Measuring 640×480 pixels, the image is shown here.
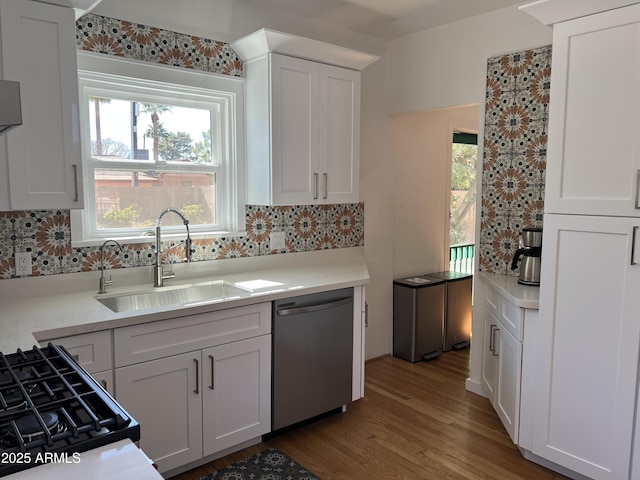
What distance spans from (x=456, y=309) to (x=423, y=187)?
114cm

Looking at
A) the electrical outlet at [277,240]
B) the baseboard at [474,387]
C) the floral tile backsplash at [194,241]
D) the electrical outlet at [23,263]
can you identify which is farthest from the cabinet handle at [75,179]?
the baseboard at [474,387]

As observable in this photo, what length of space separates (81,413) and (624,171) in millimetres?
2289

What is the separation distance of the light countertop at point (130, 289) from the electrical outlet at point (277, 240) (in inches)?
2.8

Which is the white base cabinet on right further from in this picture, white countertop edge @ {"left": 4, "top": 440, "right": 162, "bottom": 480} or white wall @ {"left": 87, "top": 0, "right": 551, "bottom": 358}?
white countertop edge @ {"left": 4, "top": 440, "right": 162, "bottom": 480}

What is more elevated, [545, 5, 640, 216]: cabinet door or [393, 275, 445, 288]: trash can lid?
[545, 5, 640, 216]: cabinet door

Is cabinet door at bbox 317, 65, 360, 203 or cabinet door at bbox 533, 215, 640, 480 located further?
cabinet door at bbox 317, 65, 360, 203

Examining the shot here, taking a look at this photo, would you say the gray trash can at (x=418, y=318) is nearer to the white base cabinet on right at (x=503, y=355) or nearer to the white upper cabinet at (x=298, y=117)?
the white base cabinet on right at (x=503, y=355)

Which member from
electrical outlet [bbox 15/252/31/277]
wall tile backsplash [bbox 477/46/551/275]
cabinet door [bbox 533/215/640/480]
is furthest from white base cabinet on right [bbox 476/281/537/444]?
electrical outlet [bbox 15/252/31/277]

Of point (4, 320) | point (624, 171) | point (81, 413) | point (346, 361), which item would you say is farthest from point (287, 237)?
point (81, 413)

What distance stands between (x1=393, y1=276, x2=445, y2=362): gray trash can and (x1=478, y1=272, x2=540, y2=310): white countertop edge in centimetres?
75

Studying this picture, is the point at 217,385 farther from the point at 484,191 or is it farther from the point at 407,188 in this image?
the point at 407,188

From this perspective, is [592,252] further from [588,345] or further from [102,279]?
[102,279]

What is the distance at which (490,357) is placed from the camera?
3.23 metres

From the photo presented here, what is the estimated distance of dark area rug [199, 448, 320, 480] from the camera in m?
2.48
